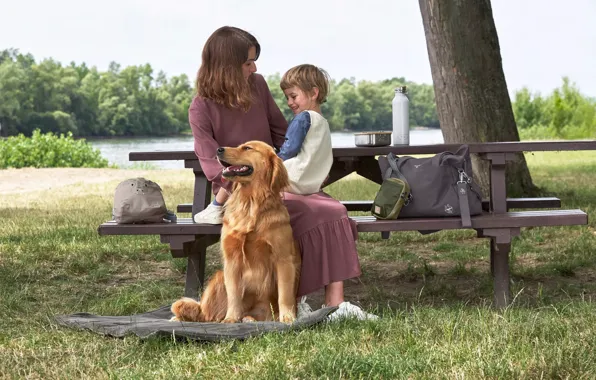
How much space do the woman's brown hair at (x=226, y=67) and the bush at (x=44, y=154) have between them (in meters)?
16.3

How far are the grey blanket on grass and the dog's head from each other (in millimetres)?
664

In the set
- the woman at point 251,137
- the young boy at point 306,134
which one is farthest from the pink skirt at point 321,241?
the young boy at point 306,134

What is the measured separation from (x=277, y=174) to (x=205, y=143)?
0.74m

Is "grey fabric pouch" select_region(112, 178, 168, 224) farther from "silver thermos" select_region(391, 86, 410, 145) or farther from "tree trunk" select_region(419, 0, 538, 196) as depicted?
"tree trunk" select_region(419, 0, 538, 196)

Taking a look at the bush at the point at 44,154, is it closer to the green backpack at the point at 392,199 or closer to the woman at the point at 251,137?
the woman at the point at 251,137

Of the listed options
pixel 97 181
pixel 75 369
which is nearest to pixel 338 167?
pixel 75 369

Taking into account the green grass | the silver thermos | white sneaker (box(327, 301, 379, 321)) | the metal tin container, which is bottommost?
the green grass

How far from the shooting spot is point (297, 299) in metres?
4.66

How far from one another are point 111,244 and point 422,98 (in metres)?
35.4

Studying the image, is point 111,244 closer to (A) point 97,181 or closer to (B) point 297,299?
(B) point 297,299

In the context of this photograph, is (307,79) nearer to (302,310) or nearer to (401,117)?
(401,117)

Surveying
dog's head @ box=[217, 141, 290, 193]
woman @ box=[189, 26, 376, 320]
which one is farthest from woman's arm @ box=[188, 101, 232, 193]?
dog's head @ box=[217, 141, 290, 193]

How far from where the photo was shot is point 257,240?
434 centimetres

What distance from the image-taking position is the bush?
2062 centimetres
